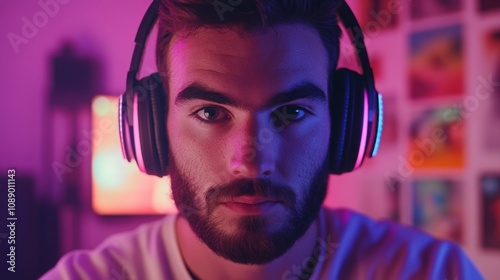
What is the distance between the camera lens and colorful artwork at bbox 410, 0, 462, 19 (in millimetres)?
1319

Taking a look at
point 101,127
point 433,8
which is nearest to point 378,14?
point 433,8

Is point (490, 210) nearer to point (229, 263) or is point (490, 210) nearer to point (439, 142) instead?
point (439, 142)

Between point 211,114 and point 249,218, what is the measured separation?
0.71ft

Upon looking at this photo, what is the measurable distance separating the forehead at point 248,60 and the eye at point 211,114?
0.14ft

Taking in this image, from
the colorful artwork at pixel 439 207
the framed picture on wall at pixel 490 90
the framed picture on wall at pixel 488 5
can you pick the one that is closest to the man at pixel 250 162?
the colorful artwork at pixel 439 207

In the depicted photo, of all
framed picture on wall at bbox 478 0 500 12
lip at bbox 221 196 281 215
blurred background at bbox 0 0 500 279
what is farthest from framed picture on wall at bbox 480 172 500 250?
lip at bbox 221 196 281 215

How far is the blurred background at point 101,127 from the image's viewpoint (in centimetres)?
110

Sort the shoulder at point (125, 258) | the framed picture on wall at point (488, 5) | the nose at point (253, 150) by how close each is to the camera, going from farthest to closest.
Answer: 1. the framed picture on wall at point (488, 5)
2. the shoulder at point (125, 258)
3. the nose at point (253, 150)

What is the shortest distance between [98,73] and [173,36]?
20 centimetres

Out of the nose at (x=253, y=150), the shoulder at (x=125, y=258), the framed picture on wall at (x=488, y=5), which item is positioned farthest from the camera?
the framed picture on wall at (x=488, y=5)

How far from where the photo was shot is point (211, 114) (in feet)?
3.30

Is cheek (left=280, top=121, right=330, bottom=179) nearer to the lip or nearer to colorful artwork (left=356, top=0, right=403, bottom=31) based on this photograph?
the lip

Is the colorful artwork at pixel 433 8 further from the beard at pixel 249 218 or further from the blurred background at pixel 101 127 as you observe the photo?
the beard at pixel 249 218

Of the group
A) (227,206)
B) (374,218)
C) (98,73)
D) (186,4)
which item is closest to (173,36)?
(186,4)
